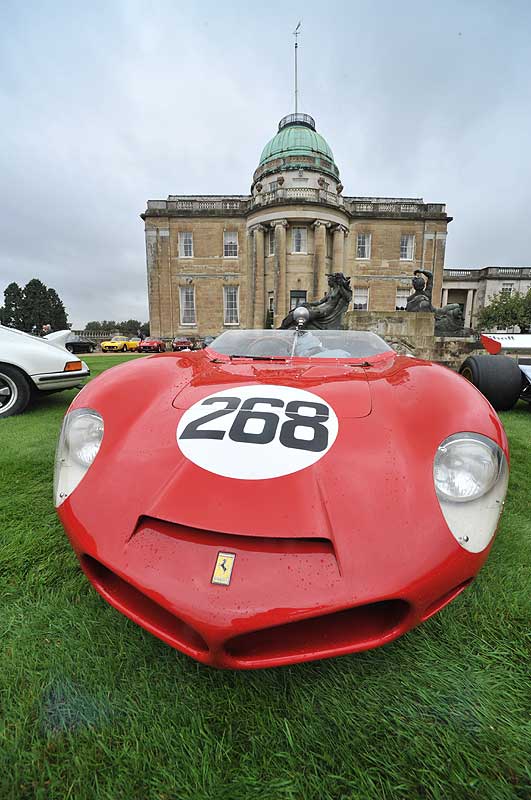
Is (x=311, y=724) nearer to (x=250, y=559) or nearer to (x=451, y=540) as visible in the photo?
(x=250, y=559)

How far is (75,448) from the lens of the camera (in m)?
1.21

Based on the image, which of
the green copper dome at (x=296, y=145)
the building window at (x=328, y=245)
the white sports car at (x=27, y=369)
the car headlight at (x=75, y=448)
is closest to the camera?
the car headlight at (x=75, y=448)

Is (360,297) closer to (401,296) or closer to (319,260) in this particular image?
(401,296)

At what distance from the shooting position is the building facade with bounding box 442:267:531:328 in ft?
115

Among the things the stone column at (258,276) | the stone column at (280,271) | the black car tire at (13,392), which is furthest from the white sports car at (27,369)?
the stone column at (258,276)

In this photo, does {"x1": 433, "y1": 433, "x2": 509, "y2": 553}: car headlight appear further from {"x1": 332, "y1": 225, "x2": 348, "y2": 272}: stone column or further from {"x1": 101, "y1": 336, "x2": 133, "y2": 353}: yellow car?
{"x1": 101, "y1": 336, "x2": 133, "y2": 353}: yellow car

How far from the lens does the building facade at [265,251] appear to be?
23.3 meters

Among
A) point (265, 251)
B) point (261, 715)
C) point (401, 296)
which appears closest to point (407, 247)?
point (401, 296)

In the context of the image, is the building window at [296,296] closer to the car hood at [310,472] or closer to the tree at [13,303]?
the car hood at [310,472]

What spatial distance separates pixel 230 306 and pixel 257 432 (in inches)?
992

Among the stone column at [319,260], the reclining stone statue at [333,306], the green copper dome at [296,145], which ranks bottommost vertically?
the reclining stone statue at [333,306]

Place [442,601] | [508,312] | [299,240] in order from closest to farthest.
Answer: [442,601] < [299,240] < [508,312]

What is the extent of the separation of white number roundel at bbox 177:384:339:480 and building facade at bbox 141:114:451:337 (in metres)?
22.2

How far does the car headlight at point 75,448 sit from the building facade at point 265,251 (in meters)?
22.3
